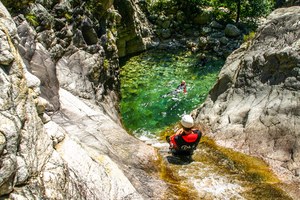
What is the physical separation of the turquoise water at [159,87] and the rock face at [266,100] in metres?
5.66

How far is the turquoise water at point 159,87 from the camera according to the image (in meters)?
23.2

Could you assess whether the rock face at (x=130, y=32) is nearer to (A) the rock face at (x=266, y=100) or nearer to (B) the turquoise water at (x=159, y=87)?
(B) the turquoise water at (x=159, y=87)

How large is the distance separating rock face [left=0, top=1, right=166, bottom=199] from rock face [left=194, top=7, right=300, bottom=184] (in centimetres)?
429

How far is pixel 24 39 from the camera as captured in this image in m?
14.6

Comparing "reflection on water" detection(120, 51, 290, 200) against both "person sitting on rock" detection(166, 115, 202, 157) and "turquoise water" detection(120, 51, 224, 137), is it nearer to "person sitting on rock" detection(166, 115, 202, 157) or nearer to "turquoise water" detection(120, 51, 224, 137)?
"turquoise water" detection(120, 51, 224, 137)

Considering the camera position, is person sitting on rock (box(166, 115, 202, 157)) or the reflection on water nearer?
the reflection on water

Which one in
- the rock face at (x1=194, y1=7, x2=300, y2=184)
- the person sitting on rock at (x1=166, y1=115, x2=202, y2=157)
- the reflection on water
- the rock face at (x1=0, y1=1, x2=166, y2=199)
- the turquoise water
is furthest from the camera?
the turquoise water

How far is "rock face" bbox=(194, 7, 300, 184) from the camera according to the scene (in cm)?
1298

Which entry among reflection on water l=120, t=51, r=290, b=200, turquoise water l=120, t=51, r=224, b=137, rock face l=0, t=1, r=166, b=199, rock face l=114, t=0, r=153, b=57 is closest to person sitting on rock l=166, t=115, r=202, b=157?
reflection on water l=120, t=51, r=290, b=200

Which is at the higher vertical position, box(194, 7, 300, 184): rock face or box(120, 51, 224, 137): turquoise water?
box(194, 7, 300, 184): rock face

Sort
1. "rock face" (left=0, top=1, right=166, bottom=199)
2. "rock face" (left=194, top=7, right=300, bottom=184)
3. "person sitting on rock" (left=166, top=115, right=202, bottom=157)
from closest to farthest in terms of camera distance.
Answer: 1. "rock face" (left=0, top=1, right=166, bottom=199)
2. "person sitting on rock" (left=166, top=115, right=202, bottom=157)
3. "rock face" (left=194, top=7, right=300, bottom=184)

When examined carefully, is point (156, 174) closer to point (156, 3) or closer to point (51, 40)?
point (51, 40)

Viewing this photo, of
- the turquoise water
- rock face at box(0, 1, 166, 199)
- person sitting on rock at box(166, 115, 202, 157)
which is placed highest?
rock face at box(0, 1, 166, 199)

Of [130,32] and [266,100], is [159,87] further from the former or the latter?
[266,100]
